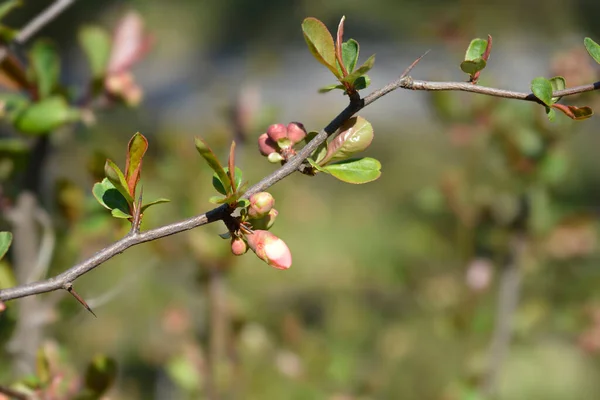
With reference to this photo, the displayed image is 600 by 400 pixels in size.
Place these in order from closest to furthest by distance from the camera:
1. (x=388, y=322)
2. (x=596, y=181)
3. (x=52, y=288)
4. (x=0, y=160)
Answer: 1. (x=52, y=288)
2. (x=0, y=160)
3. (x=388, y=322)
4. (x=596, y=181)

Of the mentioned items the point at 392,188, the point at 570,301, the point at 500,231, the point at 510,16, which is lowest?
the point at 570,301

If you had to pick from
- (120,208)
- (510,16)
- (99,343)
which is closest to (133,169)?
(120,208)

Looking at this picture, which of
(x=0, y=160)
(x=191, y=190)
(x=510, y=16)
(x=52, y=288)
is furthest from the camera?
A: (x=510, y=16)

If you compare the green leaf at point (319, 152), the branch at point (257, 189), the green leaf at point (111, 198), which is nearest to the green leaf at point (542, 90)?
the branch at point (257, 189)

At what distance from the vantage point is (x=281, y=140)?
37 centimetres

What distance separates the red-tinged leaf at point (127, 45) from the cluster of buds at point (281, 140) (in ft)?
1.05

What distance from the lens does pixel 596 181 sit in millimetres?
2328

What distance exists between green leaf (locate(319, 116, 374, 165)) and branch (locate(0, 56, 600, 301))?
0.01m

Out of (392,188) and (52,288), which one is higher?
(392,188)

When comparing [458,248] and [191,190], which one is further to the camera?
[458,248]

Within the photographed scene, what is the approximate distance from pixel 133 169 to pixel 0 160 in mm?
326

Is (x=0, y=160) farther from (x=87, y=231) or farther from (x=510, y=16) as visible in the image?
(x=510, y=16)

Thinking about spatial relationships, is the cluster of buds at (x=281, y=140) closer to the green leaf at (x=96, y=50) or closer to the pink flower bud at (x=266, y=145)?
the pink flower bud at (x=266, y=145)

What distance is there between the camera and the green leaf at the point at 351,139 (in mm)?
353
